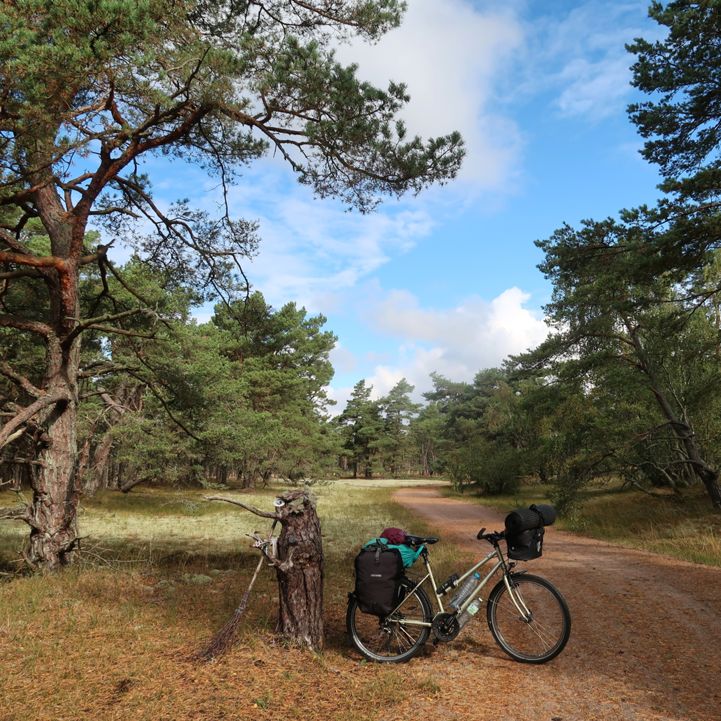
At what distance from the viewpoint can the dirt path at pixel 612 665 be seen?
3.48m

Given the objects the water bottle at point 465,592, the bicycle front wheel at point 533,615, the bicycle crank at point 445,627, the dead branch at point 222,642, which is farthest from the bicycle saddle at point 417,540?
the dead branch at point 222,642

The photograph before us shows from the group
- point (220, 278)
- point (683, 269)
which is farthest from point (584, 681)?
point (220, 278)

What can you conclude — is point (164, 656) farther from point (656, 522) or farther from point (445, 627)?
point (656, 522)

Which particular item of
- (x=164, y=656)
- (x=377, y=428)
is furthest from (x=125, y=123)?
(x=377, y=428)

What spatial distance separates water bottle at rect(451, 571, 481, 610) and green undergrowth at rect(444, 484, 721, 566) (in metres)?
6.50

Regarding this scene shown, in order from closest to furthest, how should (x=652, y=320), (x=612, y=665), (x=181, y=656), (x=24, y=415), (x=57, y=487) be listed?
(x=612, y=665), (x=181, y=656), (x=24, y=415), (x=57, y=487), (x=652, y=320)

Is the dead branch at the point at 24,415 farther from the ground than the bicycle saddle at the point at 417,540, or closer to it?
farther from the ground

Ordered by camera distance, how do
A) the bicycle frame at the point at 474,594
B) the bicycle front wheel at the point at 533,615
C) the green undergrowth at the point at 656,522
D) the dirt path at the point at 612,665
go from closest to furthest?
the dirt path at the point at 612,665
the bicycle front wheel at the point at 533,615
the bicycle frame at the point at 474,594
the green undergrowth at the point at 656,522

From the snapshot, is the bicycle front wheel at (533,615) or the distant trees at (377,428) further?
the distant trees at (377,428)

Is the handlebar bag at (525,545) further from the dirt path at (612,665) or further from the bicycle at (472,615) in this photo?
the dirt path at (612,665)

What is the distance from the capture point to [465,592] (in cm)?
439

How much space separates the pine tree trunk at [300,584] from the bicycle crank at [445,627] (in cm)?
106

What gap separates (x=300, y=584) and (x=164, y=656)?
1.34 metres

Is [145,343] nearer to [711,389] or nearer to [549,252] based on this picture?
[549,252]
